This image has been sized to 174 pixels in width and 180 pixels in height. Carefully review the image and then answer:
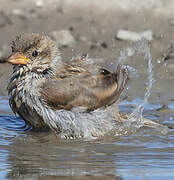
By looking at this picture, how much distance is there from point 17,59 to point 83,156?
1.44m

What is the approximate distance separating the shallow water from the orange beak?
0.84 meters

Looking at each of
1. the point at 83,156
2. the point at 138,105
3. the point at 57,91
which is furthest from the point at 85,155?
the point at 138,105

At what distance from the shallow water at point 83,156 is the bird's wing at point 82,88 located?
433mm

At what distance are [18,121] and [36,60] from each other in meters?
1.12

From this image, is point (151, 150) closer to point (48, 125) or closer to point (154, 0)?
point (48, 125)

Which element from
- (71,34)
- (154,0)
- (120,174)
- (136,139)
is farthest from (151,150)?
(154,0)

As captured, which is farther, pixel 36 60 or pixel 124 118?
pixel 124 118

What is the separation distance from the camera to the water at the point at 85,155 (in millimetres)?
5672

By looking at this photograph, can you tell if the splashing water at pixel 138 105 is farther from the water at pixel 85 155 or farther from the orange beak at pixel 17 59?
the orange beak at pixel 17 59

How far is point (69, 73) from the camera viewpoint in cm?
750

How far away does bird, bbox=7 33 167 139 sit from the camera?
722cm

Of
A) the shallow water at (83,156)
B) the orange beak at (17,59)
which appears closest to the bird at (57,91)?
the orange beak at (17,59)

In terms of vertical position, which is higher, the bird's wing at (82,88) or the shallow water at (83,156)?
the bird's wing at (82,88)

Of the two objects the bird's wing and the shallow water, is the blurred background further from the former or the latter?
the bird's wing
